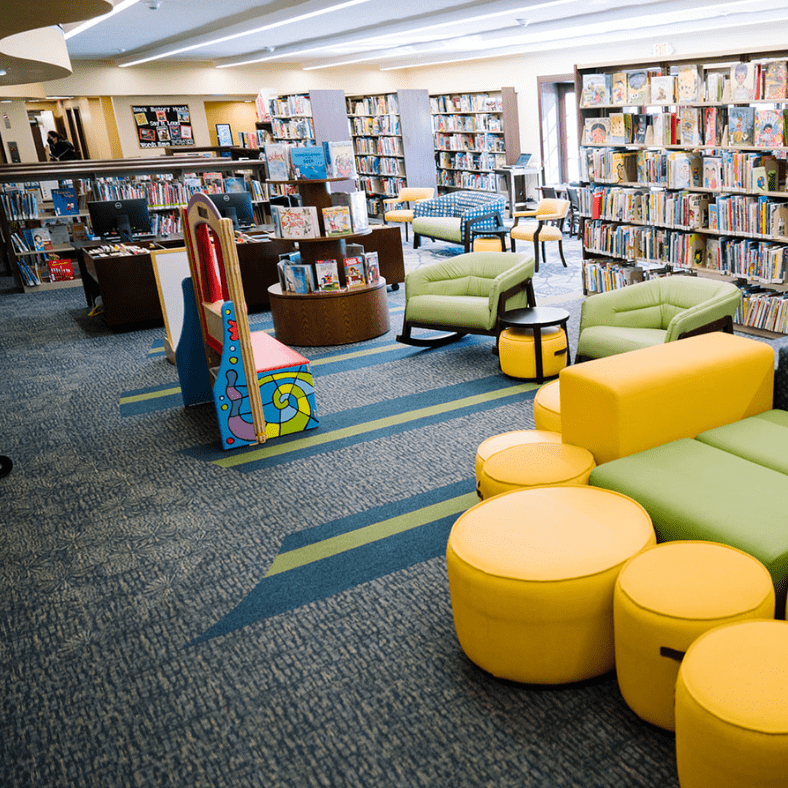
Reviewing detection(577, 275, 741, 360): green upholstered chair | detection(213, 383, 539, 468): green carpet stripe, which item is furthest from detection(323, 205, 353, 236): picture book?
detection(577, 275, 741, 360): green upholstered chair

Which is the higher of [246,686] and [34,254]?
[34,254]

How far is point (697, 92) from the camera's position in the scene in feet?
20.0

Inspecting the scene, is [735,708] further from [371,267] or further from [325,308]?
[371,267]

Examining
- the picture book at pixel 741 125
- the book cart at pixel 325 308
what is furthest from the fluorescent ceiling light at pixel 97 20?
the picture book at pixel 741 125

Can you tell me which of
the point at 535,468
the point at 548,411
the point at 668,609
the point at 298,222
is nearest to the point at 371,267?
the point at 298,222

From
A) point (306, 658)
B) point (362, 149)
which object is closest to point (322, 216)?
point (306, 658)

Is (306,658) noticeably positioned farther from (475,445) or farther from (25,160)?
(25,160)

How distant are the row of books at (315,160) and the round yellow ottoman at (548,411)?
320 centimetres

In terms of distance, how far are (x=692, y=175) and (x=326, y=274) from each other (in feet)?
10.5

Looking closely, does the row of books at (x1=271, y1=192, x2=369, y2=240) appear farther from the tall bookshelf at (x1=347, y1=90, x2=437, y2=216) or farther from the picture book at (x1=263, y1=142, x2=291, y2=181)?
the tall bookshelf at (x1=347, y1=90, x2=437, y2=216)

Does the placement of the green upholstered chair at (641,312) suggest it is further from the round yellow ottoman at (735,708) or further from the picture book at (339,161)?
Answer: the round yellow ottoman at (735,708)

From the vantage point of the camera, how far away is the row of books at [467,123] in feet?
43.3

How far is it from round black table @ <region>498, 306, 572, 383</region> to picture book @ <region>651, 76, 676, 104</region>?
2292 millimetres

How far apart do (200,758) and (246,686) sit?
1.07 ft
